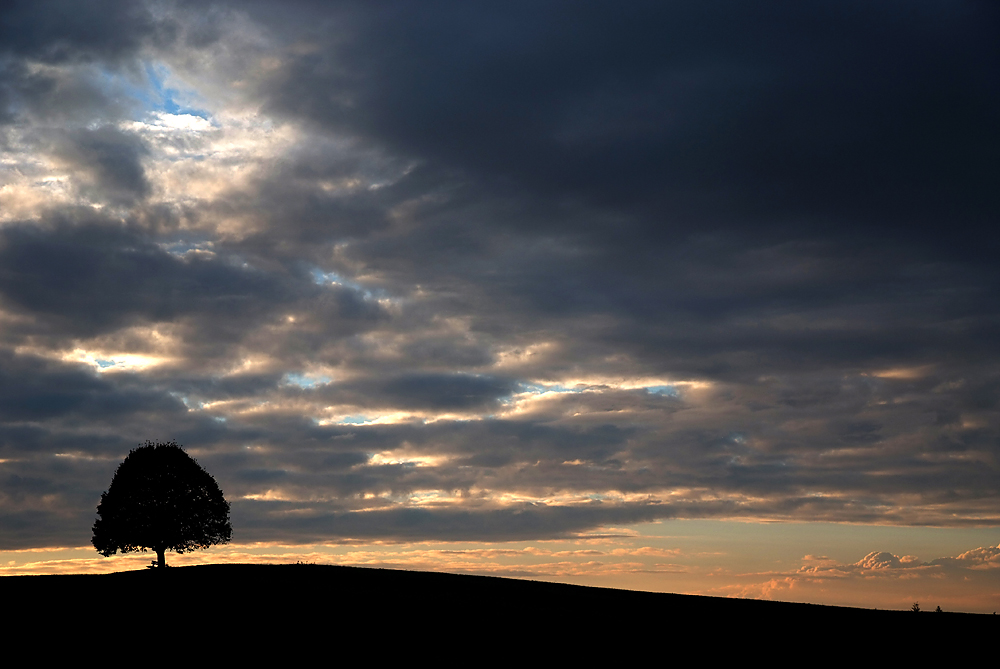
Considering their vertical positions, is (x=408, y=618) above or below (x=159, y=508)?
below

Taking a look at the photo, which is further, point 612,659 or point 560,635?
point 560,635

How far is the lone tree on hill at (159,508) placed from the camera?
68125 millimetres

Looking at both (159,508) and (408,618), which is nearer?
(408,618)

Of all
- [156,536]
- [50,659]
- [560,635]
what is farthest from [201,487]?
[560,635]

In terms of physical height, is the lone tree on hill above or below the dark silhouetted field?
above

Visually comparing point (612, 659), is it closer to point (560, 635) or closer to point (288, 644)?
point (560, 635)

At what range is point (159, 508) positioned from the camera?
68.8m

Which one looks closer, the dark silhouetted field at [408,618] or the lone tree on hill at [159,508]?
the dark silhouetted field at [408,618]

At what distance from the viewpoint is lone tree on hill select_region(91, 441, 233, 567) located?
6812cm

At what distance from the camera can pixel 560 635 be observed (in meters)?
43.1

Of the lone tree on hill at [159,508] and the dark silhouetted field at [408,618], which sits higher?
the lone tree on hill at [159,508]

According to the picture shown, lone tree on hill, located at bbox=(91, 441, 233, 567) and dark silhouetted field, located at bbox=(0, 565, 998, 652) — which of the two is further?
lone tree on hill, located at bbox=(91, 441, 233, 567)

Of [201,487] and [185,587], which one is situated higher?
[201,487]

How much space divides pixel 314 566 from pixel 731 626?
3255 centimetres
